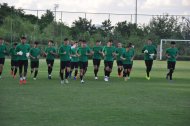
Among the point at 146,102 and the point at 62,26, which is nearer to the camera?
the point at 146,102

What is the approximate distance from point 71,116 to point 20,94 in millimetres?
5512

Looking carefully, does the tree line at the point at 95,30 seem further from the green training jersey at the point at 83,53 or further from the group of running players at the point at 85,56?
the green training jersey at the point at 83,53

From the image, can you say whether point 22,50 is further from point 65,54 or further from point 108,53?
point 108,53

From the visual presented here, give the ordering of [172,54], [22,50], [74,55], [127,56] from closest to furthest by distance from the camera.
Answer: [22,50] → [74,55] → [127,56] → [172,54]

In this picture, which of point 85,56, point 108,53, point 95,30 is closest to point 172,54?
point 108,53

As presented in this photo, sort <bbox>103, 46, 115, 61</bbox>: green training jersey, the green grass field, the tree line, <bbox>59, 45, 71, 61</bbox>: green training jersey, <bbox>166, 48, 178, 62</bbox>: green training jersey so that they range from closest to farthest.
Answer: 1. the green grass field
2. <bbox>59, 45, 71, 61</bbox>: green training jersey
3. <bbox>103, 46, 115, 61</bbox>: green training jersey
4. <bbox>166, 48, 178, 62</bbox>: green training jersey
5. the tree line

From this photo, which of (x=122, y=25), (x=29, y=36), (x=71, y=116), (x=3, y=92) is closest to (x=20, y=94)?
(x=3, y=92)

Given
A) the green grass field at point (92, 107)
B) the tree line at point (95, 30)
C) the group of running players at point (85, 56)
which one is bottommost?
the green grass field at point (92, 107)

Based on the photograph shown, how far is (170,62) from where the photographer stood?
28125 millimetres

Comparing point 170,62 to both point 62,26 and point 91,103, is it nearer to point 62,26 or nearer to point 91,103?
point 91,103

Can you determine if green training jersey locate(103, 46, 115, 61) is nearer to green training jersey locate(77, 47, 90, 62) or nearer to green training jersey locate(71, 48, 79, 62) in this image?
green training jersey locate(71, 48, 79, 62)

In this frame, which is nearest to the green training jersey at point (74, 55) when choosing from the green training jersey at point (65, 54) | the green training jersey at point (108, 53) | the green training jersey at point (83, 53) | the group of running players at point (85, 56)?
the group of running players at point (85, 56)

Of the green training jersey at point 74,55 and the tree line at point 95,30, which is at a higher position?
the tree line at point 95,30

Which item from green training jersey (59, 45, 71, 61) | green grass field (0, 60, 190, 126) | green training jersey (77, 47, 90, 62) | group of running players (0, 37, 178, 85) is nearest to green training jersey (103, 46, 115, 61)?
group of running players (0, 37, 178, 85)
